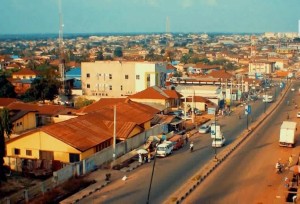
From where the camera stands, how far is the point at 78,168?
20141 mm

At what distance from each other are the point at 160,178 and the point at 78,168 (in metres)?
3.67

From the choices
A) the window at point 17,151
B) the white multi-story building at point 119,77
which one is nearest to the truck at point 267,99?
the white multi-story building at point 119,77

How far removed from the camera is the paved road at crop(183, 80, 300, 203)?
1752cm

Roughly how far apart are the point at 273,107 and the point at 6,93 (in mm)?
27534

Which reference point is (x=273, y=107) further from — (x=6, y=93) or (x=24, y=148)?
(x=24, y=148)

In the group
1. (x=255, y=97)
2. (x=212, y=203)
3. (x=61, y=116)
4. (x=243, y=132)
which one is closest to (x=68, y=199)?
(x=212, y=203)

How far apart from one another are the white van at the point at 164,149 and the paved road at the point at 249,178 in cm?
322

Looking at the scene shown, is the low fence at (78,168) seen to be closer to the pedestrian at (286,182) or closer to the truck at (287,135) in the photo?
the truck at (287,135)

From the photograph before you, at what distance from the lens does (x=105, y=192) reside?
18.1 meters

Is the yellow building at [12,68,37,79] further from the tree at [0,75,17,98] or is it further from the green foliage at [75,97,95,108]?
the green foliage at [75,97,95,108]

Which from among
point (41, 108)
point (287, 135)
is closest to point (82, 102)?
point (41, 108)

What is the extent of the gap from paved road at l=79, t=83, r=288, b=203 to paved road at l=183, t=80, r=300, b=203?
3.87 ft

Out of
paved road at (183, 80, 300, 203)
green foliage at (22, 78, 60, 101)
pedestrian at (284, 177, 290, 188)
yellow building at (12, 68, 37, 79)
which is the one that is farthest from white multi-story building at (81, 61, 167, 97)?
pedestrian at (284, 177, 290, 188)

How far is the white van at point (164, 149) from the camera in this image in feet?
78.9
